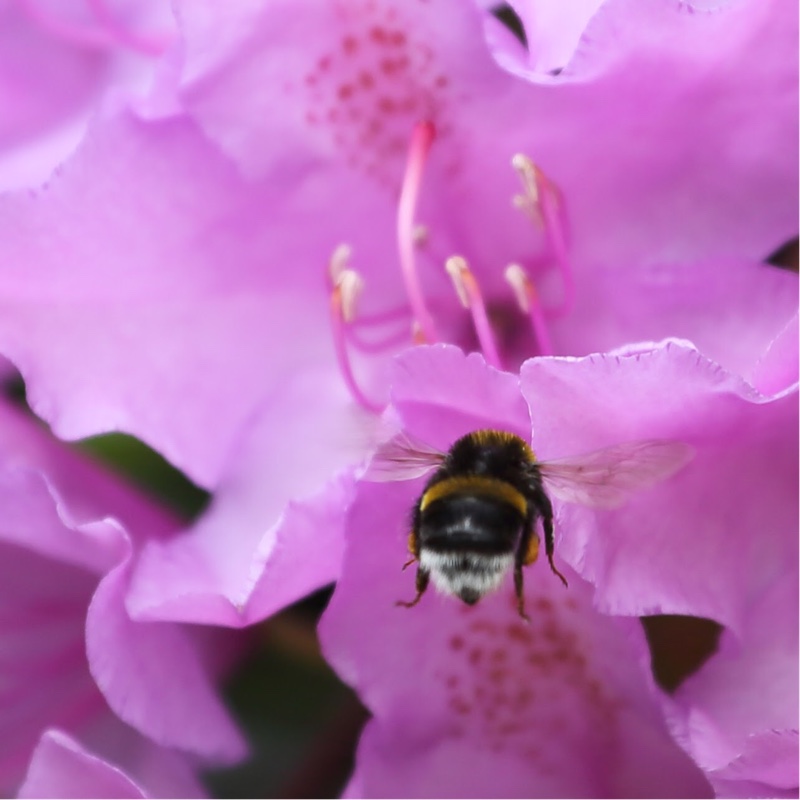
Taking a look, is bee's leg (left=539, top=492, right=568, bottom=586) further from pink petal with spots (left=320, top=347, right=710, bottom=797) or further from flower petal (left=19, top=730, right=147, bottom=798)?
flower petal (left=19, top=730, right=147, bottom=798)

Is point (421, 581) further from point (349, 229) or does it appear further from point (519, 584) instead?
point (349, 229)

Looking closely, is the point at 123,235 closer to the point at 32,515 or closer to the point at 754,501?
the point at 32,515

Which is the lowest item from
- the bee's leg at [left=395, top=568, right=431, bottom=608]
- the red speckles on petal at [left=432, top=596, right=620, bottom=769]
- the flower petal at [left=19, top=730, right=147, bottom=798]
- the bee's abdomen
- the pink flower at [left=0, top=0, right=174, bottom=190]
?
the red speckles on petal at [left=432, top=596, right=620, bottom=769]

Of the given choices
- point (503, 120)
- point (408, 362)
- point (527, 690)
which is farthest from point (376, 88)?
point (527, 690)

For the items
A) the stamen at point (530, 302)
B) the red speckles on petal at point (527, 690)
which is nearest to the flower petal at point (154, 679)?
the red speckles on petal at point (527, 690)

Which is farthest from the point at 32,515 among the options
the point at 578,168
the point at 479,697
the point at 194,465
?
the point at 578,168

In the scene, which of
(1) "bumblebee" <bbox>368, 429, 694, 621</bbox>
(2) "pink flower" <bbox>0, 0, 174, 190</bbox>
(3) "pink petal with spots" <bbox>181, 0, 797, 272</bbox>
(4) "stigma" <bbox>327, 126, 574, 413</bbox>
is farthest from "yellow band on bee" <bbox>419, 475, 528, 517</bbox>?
(2) "pink flower" <bbox>0, 0, 174, 190</bbox>
